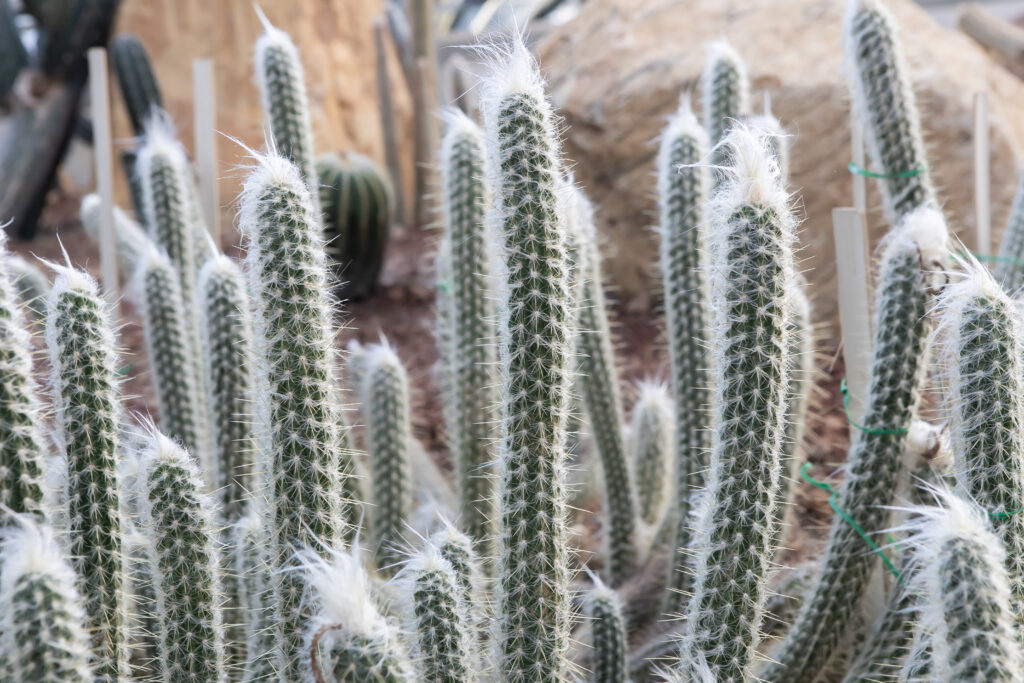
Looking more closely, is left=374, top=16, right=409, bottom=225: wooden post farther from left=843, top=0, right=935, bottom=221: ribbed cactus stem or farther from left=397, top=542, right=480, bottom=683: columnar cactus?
left=397, top=542, right=480, bottom=683: columnar cactus

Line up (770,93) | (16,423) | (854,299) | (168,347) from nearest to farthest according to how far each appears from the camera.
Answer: (16,423) → (854,299) → (168,347) → (770,93)

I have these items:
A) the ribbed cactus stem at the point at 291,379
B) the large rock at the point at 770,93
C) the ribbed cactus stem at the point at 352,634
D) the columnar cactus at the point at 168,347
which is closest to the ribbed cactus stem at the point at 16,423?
the ribbed cactus stem at the point at 291,379

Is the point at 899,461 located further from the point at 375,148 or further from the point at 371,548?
the point at 375,148

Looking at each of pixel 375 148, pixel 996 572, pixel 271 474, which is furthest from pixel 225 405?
pixel 375 148

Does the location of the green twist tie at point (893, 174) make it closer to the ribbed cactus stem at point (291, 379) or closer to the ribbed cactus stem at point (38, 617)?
the ribbed cactus stem at point (291, 379)

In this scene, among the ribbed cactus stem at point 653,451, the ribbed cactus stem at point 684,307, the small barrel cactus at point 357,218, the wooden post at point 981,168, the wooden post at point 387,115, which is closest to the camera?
the ribbed cactus stem at point 684,307

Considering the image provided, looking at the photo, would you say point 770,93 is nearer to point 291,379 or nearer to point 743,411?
point 743,411

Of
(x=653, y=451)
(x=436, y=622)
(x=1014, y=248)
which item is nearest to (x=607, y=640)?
(x=436, y=622)
